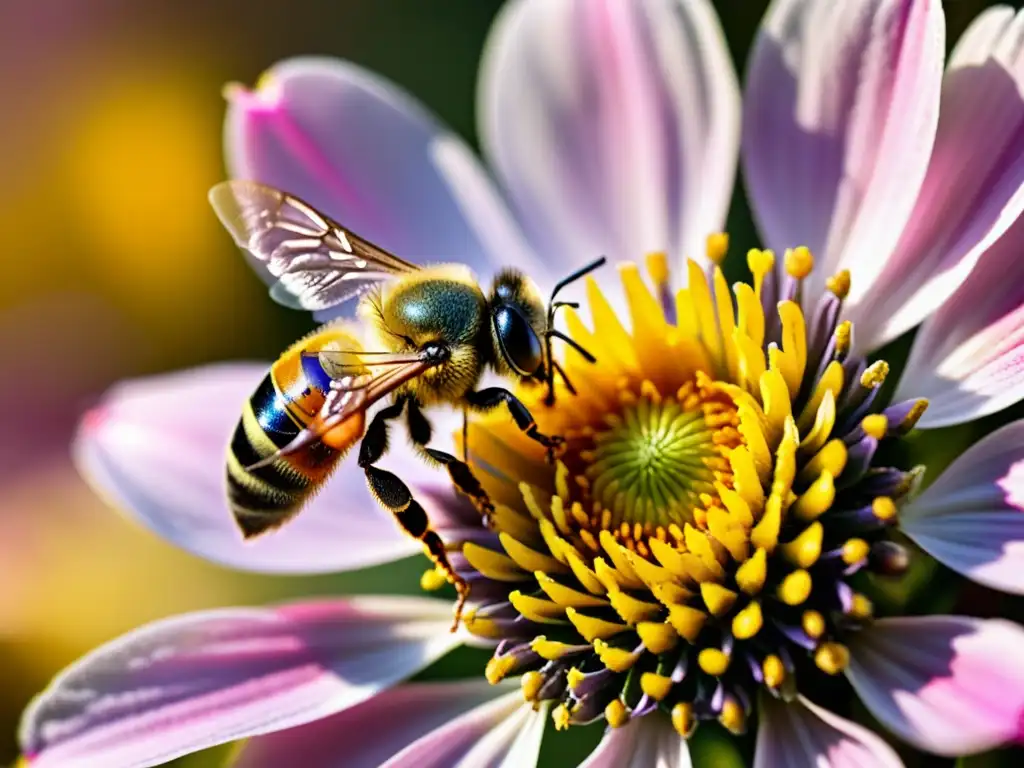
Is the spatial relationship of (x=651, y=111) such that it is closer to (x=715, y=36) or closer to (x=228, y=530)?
(x=715, y=36)

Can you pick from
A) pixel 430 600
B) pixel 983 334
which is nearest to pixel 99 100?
pixel 430 600

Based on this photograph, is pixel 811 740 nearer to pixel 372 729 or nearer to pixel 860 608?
pixel 860 608

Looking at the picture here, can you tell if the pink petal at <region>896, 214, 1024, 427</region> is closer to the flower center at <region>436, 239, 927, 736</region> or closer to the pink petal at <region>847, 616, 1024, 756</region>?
the flower center at <region>436, 239, 927, 736</region>

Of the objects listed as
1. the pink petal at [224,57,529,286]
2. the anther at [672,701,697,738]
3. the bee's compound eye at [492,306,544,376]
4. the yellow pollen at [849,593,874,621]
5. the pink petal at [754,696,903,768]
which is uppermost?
the pink petal at [224,57,529,286]

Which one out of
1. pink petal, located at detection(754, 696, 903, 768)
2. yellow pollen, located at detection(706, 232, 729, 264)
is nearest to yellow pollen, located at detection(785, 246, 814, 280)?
yellow pollen, located at detection(706, 232, 729, 264)

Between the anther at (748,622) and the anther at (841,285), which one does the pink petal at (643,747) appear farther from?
the anther at (841,285)

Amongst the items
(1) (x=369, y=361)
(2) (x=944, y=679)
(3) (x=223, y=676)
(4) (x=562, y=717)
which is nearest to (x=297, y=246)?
(1) (x=369, y=361)
